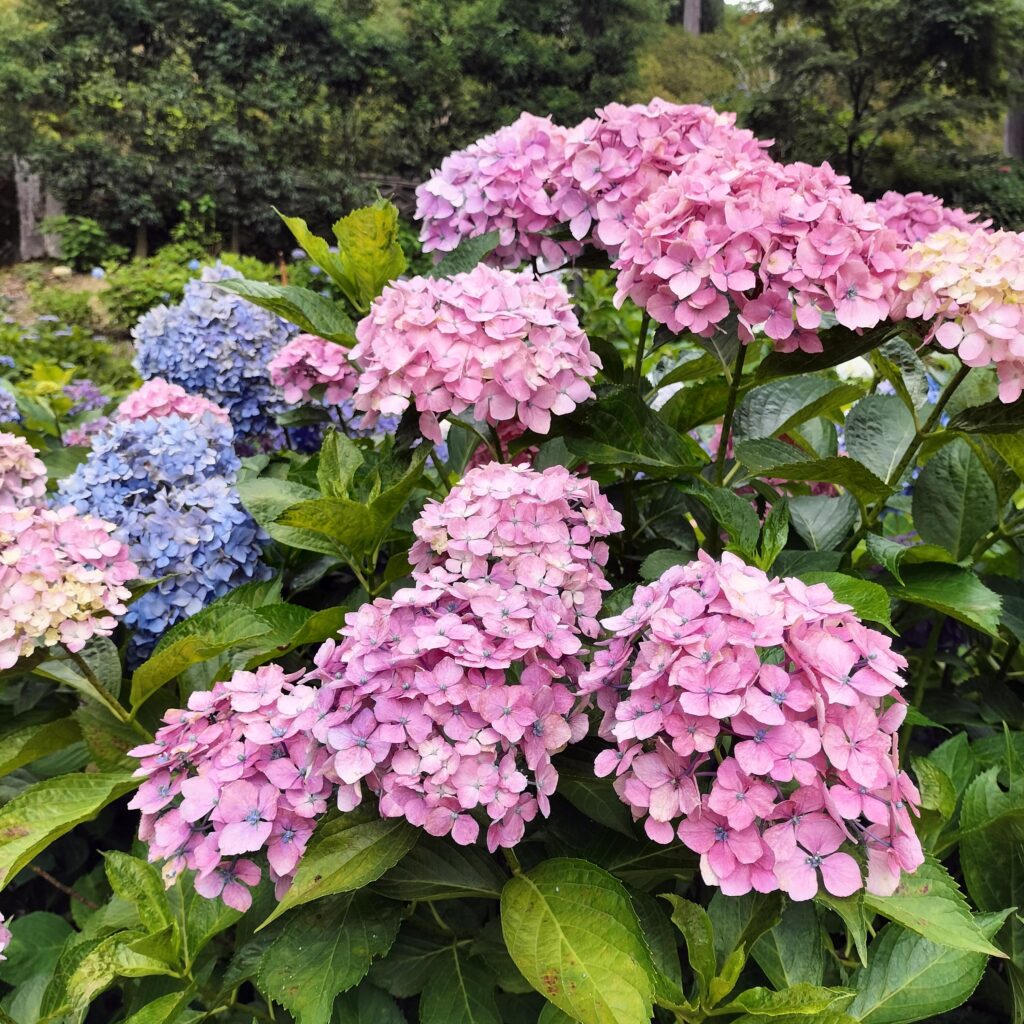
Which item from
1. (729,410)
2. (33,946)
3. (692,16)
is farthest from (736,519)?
(692,16)

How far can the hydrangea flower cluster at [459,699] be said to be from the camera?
2.52ft

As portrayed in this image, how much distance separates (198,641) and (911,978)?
871mm

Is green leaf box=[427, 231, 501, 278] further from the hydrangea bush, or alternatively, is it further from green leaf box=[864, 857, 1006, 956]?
green leaf box=[864, 857, 1006, 956]

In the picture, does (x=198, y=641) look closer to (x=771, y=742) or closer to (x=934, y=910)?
(x=771, y=742)

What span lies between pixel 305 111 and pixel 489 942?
1477 centimetres

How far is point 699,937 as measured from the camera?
78 cm

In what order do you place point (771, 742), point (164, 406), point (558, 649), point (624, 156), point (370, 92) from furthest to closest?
point (370, 92) → point (164, 406) → point (624, 156) → point (558, 649) → point (771, 742)

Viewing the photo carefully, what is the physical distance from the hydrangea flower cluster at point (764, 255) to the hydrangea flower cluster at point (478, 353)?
0.44ft

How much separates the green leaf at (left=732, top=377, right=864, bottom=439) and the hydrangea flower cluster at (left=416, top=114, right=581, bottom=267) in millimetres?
372

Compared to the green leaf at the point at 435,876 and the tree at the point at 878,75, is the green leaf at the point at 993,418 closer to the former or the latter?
the green leaf at the point at 435,876

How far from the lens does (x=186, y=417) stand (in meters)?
1.62

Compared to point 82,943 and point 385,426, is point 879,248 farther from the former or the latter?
point 82,943

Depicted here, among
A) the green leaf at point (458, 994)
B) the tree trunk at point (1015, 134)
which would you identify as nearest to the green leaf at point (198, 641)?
the green leaf at point (458, 994)

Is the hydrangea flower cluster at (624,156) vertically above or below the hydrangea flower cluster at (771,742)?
above
